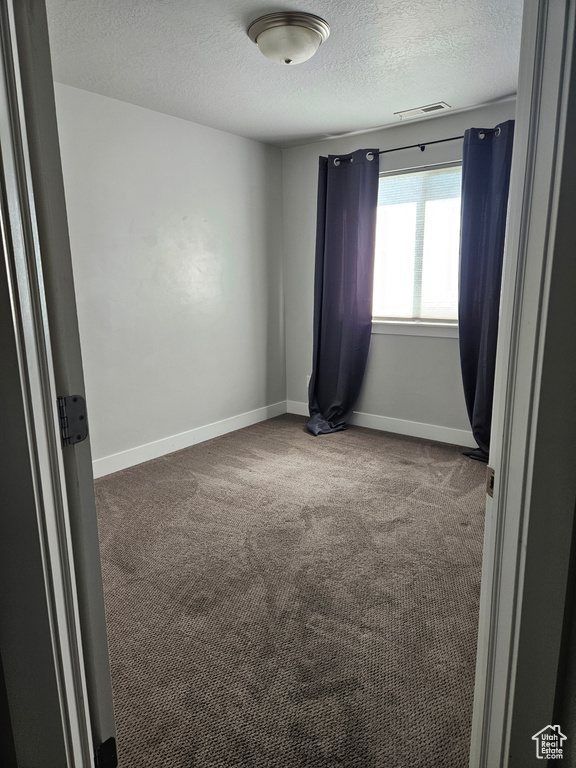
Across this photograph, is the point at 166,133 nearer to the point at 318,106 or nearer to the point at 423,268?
the point at 318,106

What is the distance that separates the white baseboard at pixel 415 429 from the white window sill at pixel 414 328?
740 millimetres

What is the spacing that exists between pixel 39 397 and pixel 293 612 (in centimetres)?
148

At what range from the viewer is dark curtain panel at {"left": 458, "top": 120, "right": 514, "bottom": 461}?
127 inches

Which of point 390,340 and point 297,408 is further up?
point 390,340

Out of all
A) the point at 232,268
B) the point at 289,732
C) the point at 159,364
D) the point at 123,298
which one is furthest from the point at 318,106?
the point at 289,732

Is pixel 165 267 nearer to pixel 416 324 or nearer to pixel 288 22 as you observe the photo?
pixel 288 22

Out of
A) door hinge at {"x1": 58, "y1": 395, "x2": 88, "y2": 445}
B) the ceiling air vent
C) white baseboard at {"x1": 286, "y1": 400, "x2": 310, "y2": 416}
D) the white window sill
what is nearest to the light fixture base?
the ceiling air vent

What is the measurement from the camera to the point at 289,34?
7.10ft

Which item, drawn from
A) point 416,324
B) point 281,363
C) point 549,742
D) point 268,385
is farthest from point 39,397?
point 281,363

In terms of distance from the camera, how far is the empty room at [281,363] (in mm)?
1510

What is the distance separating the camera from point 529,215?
29.6 inches

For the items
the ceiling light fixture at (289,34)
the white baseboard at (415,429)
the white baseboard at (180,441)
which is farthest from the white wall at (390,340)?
the ceiling light fixture at (289,34)

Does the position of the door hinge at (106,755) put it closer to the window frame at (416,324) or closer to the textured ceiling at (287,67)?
the textured ceiling at (287,67)

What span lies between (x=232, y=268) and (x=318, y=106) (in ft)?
4.63
